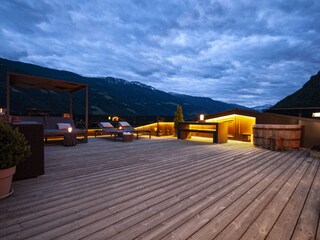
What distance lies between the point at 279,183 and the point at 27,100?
64.0 metres

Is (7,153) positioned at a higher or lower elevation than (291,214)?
higher

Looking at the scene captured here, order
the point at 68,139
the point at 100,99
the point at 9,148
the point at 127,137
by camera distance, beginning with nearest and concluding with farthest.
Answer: the point at 9,148 → the point at 68,139 → the point at 127,137 → the point at 100,99

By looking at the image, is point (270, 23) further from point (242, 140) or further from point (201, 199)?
point (201, 199)

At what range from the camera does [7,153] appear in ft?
7.66

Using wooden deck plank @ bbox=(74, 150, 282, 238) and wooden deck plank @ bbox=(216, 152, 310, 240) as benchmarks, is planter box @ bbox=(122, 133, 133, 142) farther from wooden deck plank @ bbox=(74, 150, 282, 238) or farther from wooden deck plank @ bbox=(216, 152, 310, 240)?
wooden deck plank @ bbox=(216, 152, 310, 240)

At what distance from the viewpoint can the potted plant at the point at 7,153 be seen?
2.32 m

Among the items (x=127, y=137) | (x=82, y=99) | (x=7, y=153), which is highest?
(x=82, y=99)

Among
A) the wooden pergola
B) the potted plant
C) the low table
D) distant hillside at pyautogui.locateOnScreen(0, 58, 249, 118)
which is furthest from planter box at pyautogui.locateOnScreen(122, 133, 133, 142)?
distant hillside at pyautogui.locateOnScreen(0, 58, 249, 118)

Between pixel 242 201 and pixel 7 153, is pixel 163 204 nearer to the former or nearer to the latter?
pixel 242 201

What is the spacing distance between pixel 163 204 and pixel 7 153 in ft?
7.39

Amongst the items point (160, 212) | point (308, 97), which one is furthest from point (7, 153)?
point (308, 97)

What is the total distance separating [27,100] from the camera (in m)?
50.9

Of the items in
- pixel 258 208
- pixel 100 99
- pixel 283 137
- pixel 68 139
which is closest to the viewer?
pixel 258 208

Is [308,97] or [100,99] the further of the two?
[100,99]
